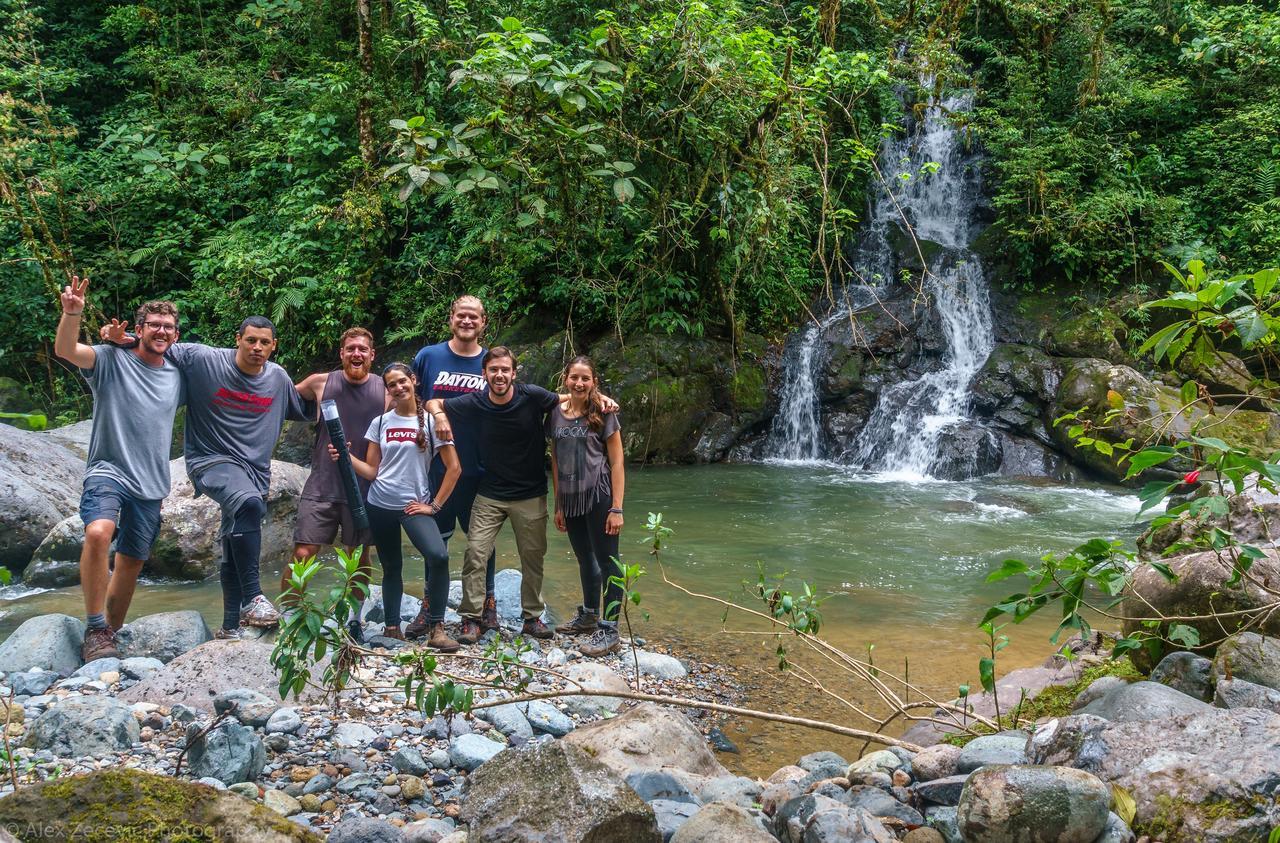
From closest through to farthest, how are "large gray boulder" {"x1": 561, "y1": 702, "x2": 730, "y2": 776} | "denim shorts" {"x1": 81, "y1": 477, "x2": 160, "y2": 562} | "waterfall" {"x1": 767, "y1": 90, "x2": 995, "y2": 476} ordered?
"large gray boulder" {"x1": 561, "y1": 702, "x2": 730, "y2": 776} → "denim shorts" {"x1": 81, "y1": 477, "x2": 160, "y2": 562} → "waterfall" {"x1": 767, "y1": 90, "x2": 995, "y2": 476}

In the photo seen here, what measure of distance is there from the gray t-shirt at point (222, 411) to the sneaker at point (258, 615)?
64cm

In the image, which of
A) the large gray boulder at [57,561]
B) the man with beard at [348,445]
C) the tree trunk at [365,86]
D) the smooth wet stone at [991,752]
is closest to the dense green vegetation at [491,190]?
the tree trunk at [365,86]

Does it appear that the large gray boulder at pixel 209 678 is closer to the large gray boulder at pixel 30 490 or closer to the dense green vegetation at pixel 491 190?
the large gray boulder at pixel 30 490

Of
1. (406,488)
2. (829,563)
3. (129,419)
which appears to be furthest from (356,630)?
(829,563)

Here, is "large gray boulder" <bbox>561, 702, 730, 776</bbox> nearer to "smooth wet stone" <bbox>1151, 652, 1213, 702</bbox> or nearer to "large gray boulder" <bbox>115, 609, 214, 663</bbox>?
"smooth wet stone" <bbox>1151, 652, 1213, 702</bbox>

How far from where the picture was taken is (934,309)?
591 inches

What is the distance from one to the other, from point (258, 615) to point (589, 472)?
1.96m

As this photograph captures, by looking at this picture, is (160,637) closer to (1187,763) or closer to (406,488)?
(406,488)

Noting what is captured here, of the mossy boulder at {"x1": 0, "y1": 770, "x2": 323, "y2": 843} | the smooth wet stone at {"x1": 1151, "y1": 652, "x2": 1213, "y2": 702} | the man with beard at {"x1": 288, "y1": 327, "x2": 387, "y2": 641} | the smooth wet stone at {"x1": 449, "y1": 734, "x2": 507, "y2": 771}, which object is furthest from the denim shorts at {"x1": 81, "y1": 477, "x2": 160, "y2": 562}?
the smooth wet stone at {"x1": 1151, "y1": 652, "x2": 1213, "y2": 702}

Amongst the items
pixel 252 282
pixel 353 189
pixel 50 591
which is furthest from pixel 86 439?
pixel 353 189

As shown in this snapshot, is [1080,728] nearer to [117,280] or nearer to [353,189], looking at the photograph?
[353,189]

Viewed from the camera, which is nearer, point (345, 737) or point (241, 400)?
point (345, 737)

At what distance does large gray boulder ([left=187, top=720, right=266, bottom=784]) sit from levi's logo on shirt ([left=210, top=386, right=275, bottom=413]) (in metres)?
2.12

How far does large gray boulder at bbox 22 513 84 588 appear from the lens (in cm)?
720
